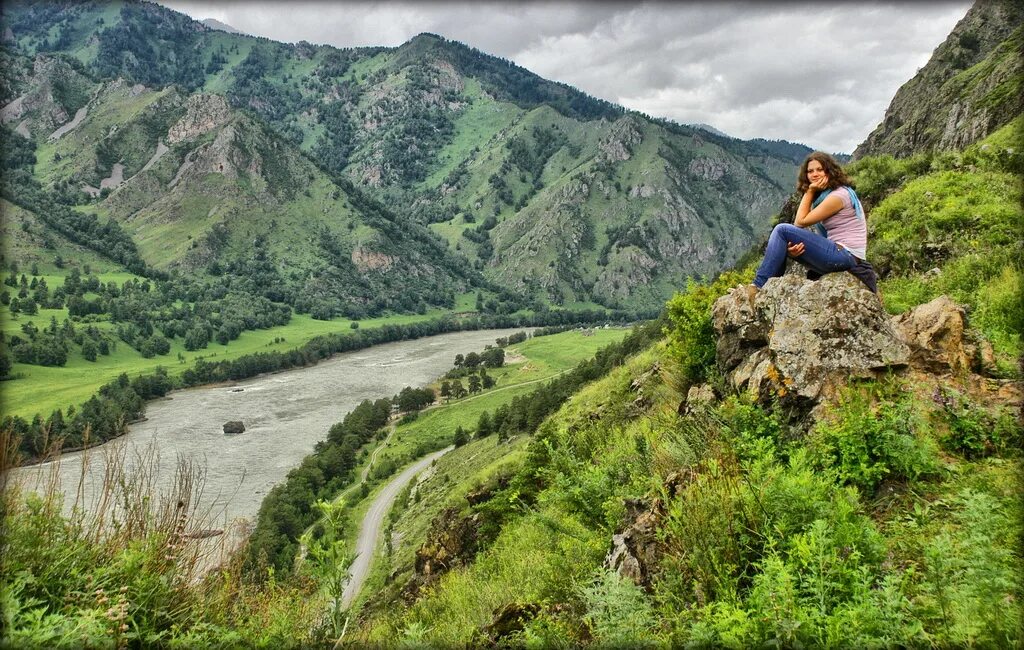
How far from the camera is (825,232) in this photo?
7277 mm

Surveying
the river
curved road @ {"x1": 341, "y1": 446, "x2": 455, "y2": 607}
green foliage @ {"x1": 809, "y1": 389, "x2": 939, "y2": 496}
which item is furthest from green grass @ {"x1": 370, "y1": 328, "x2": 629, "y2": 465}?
green foliage @ {"x1": 809, "y1": 389, "x2": 939, "y2": 496}

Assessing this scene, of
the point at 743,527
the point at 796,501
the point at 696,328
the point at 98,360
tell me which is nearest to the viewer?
the point at 796,501

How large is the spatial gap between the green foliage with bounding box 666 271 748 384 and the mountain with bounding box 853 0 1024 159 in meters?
23.5

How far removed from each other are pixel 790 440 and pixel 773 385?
802 millimetres

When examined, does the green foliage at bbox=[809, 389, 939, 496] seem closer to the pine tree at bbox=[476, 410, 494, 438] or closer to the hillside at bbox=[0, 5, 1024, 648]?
the hillside at bbox=[0, 5, 1024, 648]

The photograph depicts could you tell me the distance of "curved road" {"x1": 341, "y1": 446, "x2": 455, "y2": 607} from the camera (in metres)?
48.4

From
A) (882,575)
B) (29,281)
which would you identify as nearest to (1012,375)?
(882,575)

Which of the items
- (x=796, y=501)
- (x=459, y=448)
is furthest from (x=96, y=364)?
(x=796, y=501)

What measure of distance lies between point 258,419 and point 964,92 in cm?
10722

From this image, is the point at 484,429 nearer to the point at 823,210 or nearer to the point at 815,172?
the point at 815,172

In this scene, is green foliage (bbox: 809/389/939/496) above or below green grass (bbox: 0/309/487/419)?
above

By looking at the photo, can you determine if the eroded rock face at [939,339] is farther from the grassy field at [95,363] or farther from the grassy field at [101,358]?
the grassy field at [95,363]

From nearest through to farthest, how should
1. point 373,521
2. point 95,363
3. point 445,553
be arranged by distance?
point 445,553 → point 373,521 → point 95,363

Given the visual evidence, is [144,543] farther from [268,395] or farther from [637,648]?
[268,395]
